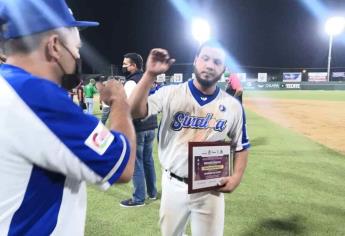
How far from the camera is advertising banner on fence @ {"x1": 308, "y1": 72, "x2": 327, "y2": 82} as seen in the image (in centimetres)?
4839

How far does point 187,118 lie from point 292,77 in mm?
48703

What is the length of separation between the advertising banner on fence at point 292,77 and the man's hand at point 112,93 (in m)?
49.7

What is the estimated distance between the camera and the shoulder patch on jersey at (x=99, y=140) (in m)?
1.43

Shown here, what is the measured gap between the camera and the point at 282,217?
209 inches

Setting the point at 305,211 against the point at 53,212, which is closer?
the point at 53,212

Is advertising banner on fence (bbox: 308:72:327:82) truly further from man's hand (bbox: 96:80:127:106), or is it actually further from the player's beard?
man's hand (bbox: 96:80:127:106)

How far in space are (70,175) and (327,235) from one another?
4.23m

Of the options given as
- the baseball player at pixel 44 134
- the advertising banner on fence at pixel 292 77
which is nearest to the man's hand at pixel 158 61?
the baseball player at pixel 44 134

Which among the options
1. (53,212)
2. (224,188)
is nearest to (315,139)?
(224,188)

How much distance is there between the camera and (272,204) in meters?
5.81

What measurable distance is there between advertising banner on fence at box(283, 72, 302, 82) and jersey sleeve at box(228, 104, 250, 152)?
48010mm

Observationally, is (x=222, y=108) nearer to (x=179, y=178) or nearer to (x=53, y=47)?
(x=179, y=178)

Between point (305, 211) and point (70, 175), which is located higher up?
point (70, 175)

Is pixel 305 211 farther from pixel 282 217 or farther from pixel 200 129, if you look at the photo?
pixel 200 129
